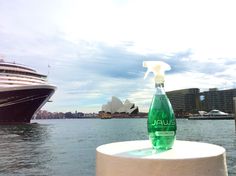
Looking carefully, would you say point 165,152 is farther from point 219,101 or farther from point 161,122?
point 219,101

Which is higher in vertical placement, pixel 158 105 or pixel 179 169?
pixel 158 105

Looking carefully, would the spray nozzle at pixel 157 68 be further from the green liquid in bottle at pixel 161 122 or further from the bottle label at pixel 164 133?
the bottle label at pixel 164 133

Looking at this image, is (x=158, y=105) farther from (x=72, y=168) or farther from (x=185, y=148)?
(x=72, y=168)

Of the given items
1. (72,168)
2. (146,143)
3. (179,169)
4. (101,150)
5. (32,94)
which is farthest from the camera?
(32,94)

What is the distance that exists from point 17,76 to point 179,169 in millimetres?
52126

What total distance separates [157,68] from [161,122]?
1.31 feet

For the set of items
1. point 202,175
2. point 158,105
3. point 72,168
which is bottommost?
point 72,168

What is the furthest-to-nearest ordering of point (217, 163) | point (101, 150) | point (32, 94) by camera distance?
point (32, 94) → point (101, 150) → point (217, 163)

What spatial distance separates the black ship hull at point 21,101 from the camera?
47031mm

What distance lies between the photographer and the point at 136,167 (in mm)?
1953

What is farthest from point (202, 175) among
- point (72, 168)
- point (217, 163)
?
point (72, 168)

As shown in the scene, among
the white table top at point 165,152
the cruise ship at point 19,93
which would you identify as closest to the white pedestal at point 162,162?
the white table top at point 165,152

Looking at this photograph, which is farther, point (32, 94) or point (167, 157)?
point (32, 94)

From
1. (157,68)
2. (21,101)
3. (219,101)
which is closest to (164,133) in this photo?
(157,68)
